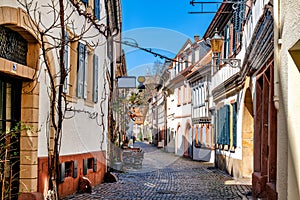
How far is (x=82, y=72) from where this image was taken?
10.7m

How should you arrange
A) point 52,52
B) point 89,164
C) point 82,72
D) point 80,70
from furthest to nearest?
point 89,164 → point 82,72 → point 80,70 → point 52,52

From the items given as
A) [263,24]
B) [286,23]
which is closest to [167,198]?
[263,24]

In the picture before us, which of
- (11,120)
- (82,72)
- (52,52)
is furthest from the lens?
(82,72)

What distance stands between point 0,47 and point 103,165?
24.0ft

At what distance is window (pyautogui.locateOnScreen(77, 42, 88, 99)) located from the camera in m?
10.3

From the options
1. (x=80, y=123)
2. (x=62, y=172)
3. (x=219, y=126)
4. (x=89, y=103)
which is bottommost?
(x=62, y=172)

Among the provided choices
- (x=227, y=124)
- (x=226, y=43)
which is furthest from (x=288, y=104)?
(x=226, y=43)

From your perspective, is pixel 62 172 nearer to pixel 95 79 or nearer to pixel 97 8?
pixel 95 79

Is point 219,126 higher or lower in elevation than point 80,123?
lower

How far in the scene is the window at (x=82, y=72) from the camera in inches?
407

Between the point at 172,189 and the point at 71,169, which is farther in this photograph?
the point at 172,189

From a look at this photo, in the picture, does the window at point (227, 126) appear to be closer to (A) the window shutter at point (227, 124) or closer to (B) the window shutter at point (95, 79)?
(A) the window shutter at point (227, 124)

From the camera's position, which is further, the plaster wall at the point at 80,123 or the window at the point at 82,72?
the window at the point at 82,72

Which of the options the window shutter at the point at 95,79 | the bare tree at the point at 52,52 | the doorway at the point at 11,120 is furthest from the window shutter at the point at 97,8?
the doorway at the point at 11,120
